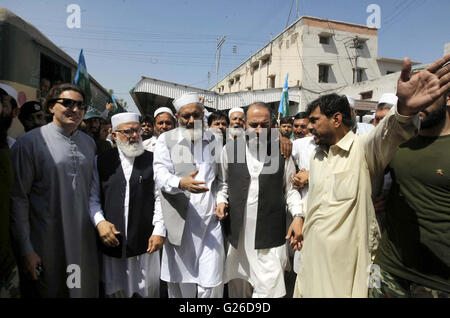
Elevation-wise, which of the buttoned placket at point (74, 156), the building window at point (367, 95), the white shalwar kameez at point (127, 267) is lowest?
the white shalwar kameez at point (127, 267)

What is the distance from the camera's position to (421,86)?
4.82 ft

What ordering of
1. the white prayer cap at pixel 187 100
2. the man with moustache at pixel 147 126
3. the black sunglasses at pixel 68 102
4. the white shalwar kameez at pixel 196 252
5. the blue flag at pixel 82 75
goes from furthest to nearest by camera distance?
the blue flag at pixel 82 75 → the man with moustache at pixel 147 126 → the white prayer cap at pixel 187 100 → the white shalwar kameez at pixel 196 252 → the black sunglasses at pixel 68 102

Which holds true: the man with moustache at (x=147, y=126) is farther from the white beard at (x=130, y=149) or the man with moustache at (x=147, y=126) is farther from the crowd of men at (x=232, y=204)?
the white beard at (x=130, y=149)

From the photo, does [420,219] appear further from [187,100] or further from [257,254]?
[187,100]

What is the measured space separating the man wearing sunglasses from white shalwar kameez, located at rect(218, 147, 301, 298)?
120cm

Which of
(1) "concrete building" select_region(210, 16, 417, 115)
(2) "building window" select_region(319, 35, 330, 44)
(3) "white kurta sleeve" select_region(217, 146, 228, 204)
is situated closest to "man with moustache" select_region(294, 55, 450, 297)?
(3) "white kurta sleeve" select_region(217, 146, 228, 204)

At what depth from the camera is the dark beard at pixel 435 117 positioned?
1807 millimetres

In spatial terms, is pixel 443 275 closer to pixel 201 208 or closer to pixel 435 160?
pixel 435 160

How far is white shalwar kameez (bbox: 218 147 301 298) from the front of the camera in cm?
267

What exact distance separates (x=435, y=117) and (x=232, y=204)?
1.67m

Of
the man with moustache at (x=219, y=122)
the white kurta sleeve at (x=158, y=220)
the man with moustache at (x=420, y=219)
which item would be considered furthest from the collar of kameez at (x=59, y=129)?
the man with moustache at (x=219, y=122)

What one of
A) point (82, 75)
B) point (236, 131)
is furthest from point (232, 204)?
point (82, 75)

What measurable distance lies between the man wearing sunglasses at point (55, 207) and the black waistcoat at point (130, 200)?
154 millimetres

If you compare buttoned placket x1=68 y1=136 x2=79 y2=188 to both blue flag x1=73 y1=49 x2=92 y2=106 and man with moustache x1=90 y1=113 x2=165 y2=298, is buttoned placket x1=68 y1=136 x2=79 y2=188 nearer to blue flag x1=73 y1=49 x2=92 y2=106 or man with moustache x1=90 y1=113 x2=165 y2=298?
man with moustache x1=90 y1=113 x2=165 y2=298
